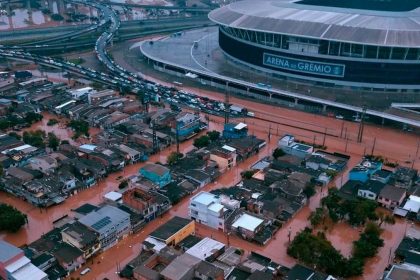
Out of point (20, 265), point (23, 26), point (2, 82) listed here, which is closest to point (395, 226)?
point (20, 265)

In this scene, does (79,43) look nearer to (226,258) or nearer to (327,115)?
(327,115)

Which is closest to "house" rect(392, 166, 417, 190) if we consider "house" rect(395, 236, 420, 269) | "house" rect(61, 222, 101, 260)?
"house" rect(395, 236, 420, 269)

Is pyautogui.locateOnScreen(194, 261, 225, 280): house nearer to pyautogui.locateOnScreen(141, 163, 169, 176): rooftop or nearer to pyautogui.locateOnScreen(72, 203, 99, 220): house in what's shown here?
pyautogui.locateOnScreen(72, 203, 99, 220): house

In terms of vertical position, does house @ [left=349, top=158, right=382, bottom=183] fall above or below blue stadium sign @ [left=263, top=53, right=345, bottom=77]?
below

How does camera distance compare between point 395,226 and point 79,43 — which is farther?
point 79,43

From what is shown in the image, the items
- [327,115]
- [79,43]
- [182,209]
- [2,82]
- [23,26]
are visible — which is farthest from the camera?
[23,26]

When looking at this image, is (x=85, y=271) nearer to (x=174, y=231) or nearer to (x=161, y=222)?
(x=174, y=231)

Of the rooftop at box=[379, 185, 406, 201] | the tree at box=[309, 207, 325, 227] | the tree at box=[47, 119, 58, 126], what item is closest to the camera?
the tree at box=[309, 207, 325, 227]
